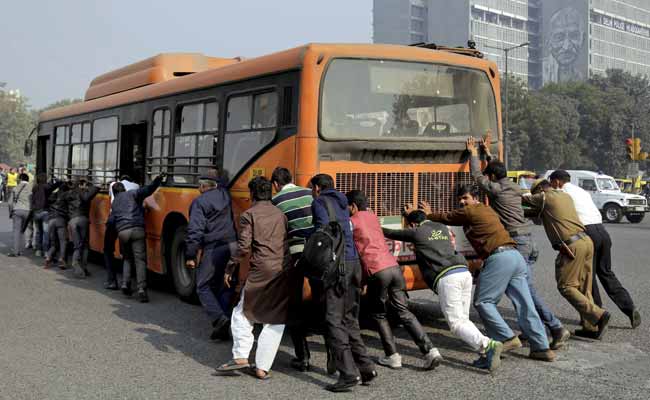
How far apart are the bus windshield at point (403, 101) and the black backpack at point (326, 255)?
176 cm

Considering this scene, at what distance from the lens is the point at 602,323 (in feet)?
24.2

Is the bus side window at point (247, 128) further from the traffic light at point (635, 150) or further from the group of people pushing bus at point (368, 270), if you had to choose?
the traffic light at point (635, 150)

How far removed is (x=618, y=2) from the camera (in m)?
145

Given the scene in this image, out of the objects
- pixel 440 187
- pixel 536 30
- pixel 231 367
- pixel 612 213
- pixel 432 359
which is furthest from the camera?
pixel 536 30

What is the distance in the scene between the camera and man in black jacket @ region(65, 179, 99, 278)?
11.8 metres

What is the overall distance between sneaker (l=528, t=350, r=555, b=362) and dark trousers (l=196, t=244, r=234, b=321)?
2951 millimetres

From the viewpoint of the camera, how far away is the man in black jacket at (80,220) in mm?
11781

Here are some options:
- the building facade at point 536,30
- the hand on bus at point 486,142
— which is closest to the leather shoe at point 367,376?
the hand on bus at point 486,142

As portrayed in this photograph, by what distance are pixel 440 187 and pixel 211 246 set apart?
2.53 metres

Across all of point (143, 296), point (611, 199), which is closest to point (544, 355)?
point (143, 296)

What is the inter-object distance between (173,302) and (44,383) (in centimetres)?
378

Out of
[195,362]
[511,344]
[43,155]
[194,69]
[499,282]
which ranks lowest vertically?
[195,362]

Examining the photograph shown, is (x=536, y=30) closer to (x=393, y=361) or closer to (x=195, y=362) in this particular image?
(x=393, y=361)

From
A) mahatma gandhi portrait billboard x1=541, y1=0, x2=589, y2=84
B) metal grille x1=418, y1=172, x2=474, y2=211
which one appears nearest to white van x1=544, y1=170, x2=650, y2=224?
metal grille x1=418, y1=172, x2=474, y2=211
